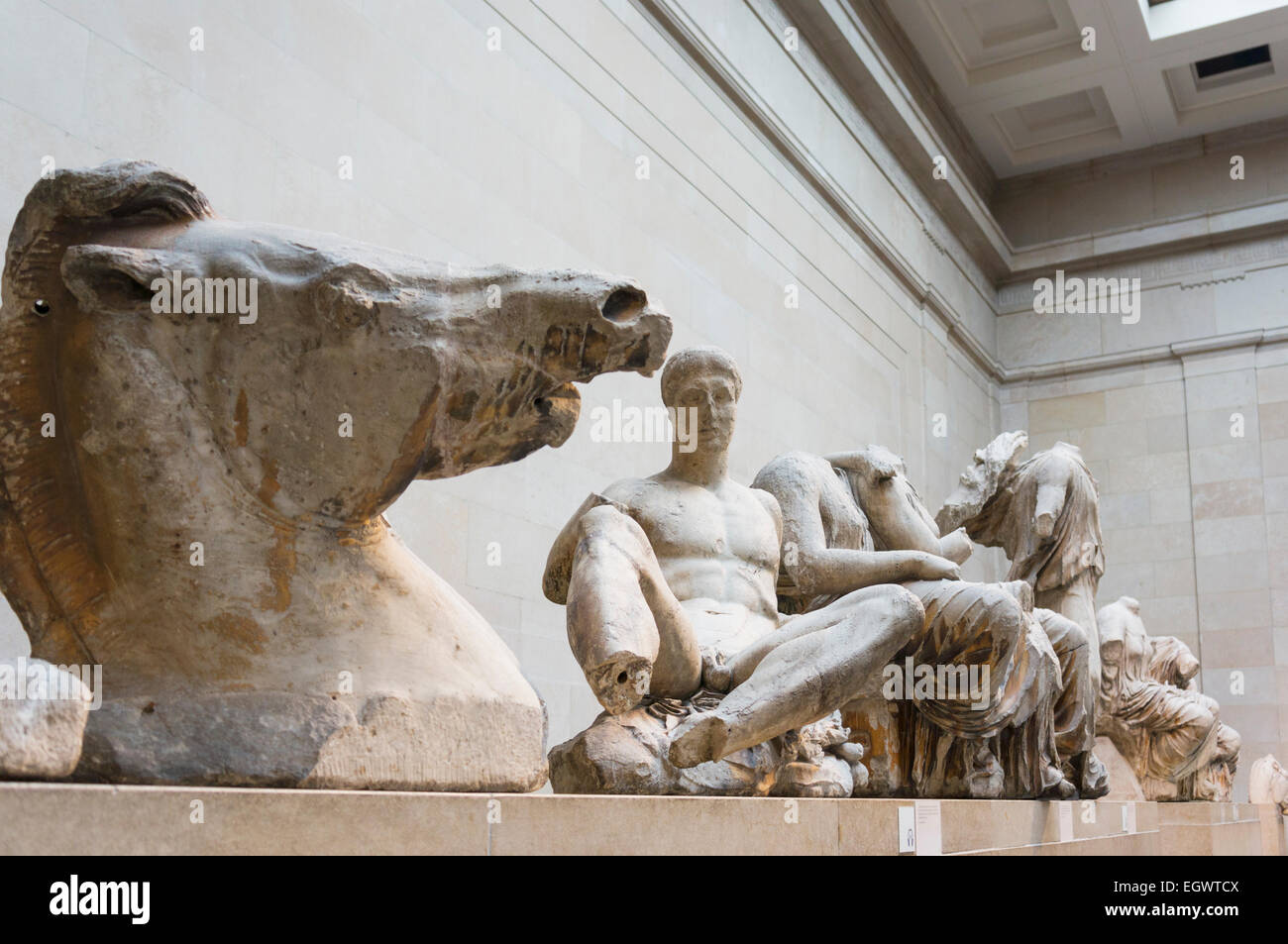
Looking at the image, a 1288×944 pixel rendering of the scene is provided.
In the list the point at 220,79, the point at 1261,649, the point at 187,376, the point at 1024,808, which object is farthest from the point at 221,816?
the point at 1261,649

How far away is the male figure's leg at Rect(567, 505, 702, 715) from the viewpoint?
257cm

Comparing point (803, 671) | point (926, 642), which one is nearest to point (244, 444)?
point (803, 671)

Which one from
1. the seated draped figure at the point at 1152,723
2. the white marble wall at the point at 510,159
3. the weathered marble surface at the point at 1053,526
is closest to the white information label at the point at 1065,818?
the weathered marble surface at the point at 1053,526

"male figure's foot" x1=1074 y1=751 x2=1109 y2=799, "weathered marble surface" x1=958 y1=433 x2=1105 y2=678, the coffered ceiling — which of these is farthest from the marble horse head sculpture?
the coffered ceiling

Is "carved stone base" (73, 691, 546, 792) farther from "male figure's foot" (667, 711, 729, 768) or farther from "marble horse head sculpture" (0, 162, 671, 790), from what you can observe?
"male figure's foot" (667, 711, 729, 768)

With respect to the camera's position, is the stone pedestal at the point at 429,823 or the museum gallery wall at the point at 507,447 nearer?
the stone pedestal at the point at 429,823

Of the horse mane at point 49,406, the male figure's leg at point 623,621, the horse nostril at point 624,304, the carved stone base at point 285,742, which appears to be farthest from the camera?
the male figure's leg at point 623,621

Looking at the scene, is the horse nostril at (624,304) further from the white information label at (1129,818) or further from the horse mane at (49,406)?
the white information label at (1129,818)

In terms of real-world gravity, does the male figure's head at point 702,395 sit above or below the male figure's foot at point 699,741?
above

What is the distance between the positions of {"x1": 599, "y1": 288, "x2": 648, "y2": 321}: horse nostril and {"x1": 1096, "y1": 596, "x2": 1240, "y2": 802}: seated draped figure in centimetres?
691

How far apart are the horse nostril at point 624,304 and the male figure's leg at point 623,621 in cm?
83

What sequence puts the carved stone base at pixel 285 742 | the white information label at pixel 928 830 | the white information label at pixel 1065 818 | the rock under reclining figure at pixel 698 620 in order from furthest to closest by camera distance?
the white information label at pixel 1065 818, the white information label at pixel 928 830, the rock under reclining figure at pixel 698 620, the carved stone base at pixel 285 742

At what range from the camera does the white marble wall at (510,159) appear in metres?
4.62

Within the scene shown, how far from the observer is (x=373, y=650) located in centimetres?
191
